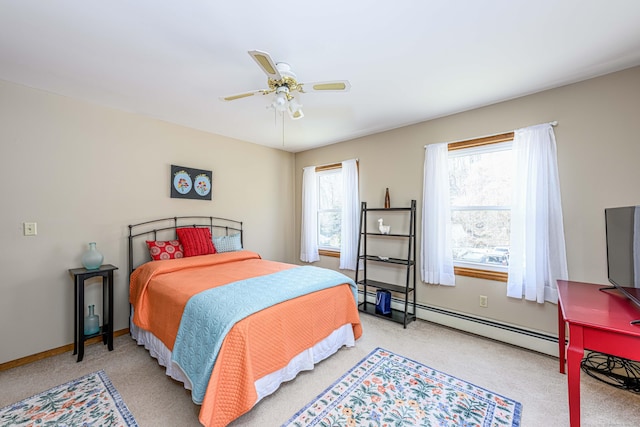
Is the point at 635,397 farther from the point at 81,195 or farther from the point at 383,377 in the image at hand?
the point at 81,195

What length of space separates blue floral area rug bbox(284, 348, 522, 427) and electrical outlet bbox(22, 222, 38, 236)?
2.87m

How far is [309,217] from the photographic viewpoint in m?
4.64

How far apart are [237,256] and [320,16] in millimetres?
2649

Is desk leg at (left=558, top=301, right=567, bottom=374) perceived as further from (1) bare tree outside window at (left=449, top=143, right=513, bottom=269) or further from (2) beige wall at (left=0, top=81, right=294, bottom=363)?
(2) beige wall at (left=0, top=81, right=294, bottom=363)

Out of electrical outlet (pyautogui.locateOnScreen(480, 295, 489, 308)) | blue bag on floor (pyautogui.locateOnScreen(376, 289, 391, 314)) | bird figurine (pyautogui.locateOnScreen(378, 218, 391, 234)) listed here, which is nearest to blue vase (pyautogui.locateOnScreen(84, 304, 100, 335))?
blue bag on floor (pyautogui.locateOnScreen(376, 289, 391, 314))

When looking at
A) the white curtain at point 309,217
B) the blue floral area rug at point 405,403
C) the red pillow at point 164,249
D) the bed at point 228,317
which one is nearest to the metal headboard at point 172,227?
the bed at point 228,317

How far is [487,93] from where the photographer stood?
8.67ft

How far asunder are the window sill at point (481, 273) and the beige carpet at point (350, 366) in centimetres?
67

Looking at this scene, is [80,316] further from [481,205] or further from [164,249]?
[481,205]

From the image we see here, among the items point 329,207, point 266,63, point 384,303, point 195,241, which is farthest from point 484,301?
point 195,241

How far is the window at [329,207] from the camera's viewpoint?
14.6ft

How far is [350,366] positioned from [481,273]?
1.79 m

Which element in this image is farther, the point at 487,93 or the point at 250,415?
the point at 487,93

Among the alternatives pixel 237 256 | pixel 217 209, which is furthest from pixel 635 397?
pixel 217 209
